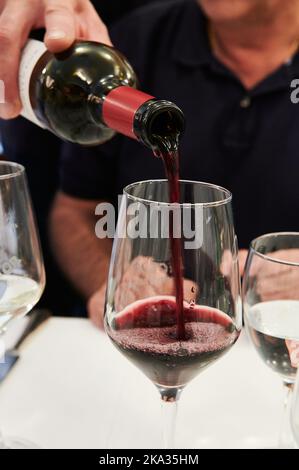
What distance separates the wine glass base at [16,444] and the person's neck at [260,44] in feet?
3.13

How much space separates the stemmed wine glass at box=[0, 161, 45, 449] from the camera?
69 centimetres

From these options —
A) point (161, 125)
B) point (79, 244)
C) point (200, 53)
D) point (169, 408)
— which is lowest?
point (79, 244)

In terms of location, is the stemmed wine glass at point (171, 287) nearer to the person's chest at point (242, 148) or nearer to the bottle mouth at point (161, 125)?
the bottle mouth at point (161, 125)

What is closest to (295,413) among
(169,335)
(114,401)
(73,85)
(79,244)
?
(169,335)

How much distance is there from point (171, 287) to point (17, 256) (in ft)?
0.72

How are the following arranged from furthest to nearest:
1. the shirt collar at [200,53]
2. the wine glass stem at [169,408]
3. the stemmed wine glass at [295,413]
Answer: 1. the shirt collar at [200,53]
2. the wine glass stem at [169,408]
3. the stemmed wine glass at [295,413]

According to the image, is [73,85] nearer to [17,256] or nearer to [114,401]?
[17,256]

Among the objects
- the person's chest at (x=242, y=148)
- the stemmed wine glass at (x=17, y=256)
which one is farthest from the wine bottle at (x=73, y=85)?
the person's chest at (x=242, y=148)

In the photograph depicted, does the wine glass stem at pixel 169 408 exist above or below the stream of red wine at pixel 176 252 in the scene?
below

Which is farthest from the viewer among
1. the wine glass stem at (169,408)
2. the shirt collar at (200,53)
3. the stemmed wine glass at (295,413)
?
the shirt collar at (200,53)

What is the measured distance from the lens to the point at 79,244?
1.50 m

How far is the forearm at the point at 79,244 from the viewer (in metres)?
1.46

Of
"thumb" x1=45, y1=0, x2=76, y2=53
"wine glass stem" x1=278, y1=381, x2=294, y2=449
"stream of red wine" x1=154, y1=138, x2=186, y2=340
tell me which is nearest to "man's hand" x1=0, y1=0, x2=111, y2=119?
"thumb" x1=45, y1=0, x2=76, y2=53

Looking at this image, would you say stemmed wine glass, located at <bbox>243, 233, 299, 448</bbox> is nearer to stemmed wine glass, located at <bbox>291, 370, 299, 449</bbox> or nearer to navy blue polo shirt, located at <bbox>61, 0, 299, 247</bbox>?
stemmed wine glass, located at <bbox>291, 370, 299, 449</bbox>
